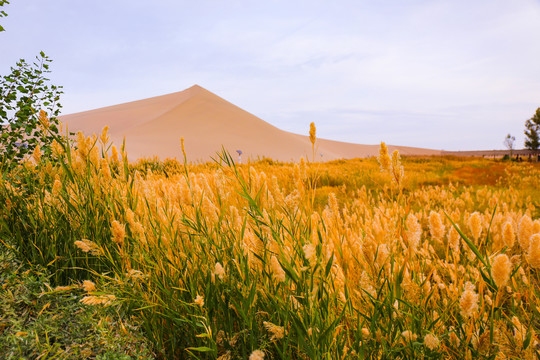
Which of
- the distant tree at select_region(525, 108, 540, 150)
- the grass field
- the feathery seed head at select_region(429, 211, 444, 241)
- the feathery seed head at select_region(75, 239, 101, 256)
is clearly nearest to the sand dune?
the distant tree at select_region(525, 108, 540, 150)

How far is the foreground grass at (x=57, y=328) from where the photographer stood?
1.69m

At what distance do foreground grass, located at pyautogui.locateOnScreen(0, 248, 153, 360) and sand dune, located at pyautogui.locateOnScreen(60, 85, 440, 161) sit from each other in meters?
37.3

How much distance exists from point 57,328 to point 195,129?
51352 millimetres

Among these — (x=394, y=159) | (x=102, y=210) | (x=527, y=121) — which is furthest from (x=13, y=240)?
(x=527, y=121)

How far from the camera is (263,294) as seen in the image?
66.2 inches

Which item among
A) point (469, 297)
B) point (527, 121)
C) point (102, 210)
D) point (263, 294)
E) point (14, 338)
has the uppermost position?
point (527, 121)

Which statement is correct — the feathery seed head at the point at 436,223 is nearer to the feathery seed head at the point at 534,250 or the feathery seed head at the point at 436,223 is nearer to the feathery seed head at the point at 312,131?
the feathery seed head at the point at 534,250

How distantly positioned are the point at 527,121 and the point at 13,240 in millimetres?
57561

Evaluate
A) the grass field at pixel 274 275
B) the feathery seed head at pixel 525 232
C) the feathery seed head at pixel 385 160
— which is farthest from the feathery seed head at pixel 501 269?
the feathery seed head at pixel 385 160

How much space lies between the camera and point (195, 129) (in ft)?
169

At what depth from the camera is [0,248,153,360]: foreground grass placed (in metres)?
1.69

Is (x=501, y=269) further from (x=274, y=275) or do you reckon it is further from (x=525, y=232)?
(x=274, y=275)

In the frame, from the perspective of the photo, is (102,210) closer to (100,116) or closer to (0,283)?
(0,283)

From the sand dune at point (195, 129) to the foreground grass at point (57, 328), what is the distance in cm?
3733
